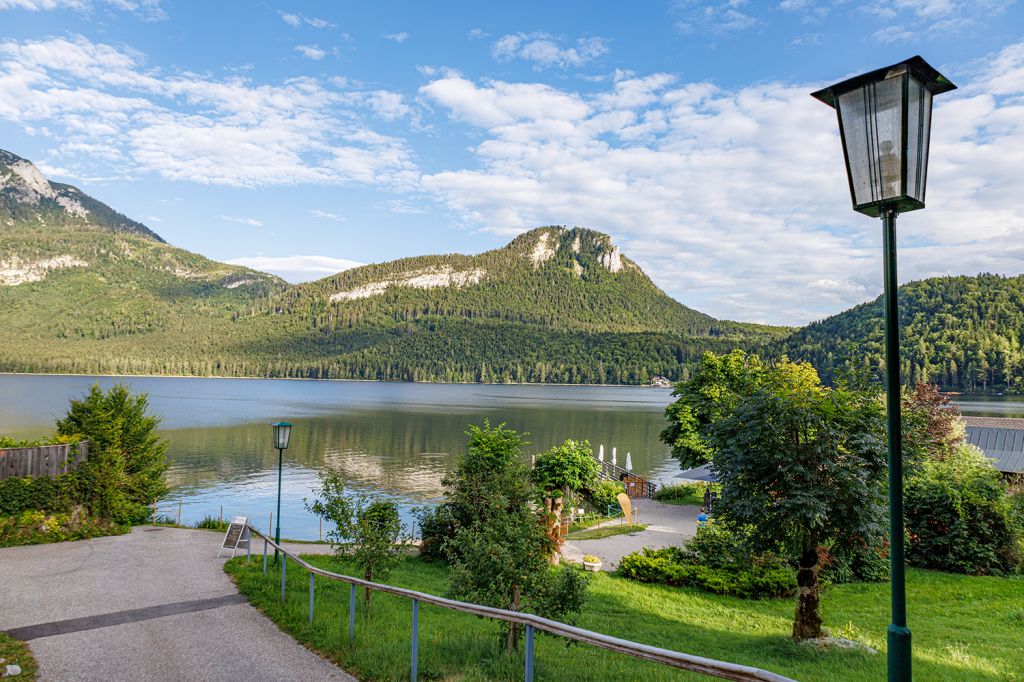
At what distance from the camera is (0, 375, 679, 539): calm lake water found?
3825 centimetres

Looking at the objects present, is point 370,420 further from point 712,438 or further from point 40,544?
point 712,438

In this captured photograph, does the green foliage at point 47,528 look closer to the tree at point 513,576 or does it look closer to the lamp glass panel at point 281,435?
the lamp glass panel at point 281,435

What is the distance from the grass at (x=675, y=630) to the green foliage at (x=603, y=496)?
49.1 ft

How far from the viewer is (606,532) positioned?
23500mm

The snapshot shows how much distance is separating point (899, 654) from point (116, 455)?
72.8 feet

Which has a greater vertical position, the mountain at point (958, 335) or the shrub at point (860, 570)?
the mountain at point (958, 335)

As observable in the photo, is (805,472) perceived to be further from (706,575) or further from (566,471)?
(566,471)

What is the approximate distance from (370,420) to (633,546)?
67.6 metres

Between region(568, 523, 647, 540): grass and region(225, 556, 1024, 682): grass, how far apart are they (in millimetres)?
6917

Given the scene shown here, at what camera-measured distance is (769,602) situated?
14.4m

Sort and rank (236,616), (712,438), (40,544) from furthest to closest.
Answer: (40,544) < (712,438) < (236,616)

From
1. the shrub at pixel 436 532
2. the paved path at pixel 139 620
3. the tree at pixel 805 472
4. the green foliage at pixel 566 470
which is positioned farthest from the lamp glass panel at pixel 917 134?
the green foliage at pixel 566 470

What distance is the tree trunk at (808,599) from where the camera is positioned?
1025cm

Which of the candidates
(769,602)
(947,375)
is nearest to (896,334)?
(769,602)
